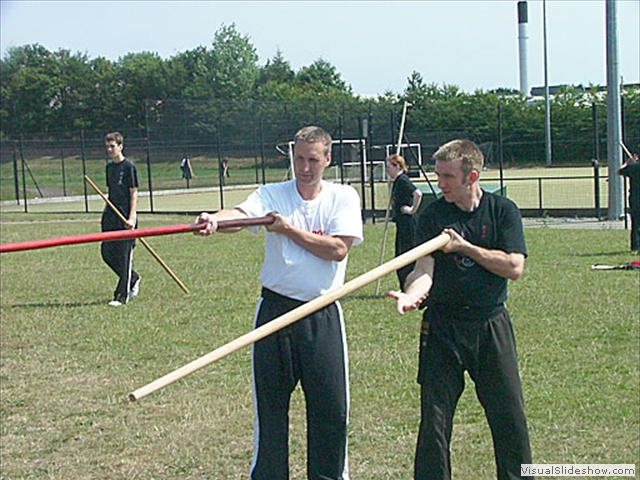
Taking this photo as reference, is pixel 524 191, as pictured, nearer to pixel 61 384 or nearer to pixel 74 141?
pixel 74 141

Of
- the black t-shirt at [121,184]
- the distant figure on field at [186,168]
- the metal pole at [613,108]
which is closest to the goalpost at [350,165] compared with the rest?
the distant figure on field at [186,168]

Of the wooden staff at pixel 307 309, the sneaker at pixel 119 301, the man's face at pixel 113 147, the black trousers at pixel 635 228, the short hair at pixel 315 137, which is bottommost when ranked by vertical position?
the sneaker at pixel 119 301

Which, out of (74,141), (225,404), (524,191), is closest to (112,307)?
(225,404)

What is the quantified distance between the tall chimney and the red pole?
80852 mm

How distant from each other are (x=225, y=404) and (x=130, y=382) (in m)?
1.13

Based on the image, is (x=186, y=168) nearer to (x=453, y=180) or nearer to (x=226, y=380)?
(x=226, y=380)

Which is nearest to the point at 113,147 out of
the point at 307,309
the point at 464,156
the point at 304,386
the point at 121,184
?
the point at 121,184

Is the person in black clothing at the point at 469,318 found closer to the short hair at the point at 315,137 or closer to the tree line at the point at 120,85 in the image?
the short hair at the point at 315,137

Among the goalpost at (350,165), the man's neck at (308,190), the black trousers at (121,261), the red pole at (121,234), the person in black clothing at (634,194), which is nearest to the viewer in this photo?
the red pole at (121,234)

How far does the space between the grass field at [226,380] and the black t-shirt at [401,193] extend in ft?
3.80

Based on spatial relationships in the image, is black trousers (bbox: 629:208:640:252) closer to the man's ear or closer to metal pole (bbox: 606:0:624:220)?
metal pole (bbox: 606:0:624:220)

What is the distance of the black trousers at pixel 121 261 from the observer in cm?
1188

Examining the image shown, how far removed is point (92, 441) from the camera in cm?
658

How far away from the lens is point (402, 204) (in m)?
11.0
